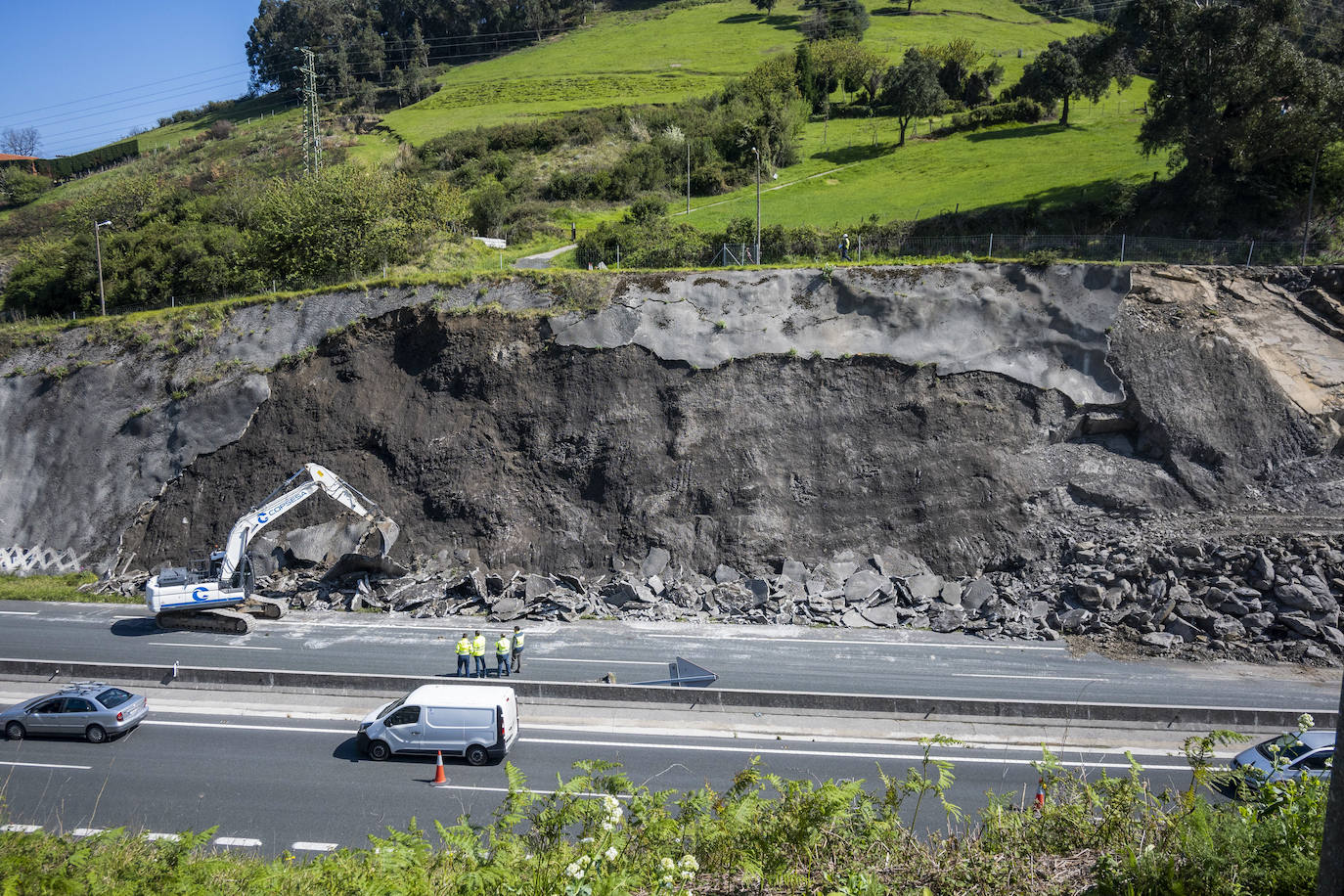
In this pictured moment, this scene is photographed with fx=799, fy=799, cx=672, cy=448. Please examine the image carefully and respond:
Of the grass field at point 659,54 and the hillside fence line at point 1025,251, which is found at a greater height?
the grass field at point 659,54

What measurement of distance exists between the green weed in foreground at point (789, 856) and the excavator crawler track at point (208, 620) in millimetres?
15175

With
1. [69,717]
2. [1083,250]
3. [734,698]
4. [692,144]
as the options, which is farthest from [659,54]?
[69,717]

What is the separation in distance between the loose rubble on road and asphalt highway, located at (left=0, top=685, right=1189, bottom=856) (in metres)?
6.82

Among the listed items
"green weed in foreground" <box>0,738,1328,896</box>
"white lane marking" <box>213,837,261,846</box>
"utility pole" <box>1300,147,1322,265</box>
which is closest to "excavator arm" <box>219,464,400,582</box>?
"white lane marking" <box>213,837,261,846</box>

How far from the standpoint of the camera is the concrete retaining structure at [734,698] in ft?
50.4

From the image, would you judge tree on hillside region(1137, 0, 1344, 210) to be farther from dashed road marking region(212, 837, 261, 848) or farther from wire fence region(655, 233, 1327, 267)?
dashed road marking region(212, 837, 261, 848)

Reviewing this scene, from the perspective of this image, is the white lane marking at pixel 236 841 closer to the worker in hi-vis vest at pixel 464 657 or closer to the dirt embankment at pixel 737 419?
the worker in hi-vis vest at pixel 464 657

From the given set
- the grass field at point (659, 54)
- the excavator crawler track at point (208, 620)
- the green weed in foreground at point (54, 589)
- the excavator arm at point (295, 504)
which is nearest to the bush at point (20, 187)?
the grass field at point (659, 54)

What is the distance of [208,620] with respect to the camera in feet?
71.7

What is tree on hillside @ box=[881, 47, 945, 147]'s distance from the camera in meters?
57.6

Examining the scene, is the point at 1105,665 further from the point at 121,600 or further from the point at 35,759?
the point at 121,600

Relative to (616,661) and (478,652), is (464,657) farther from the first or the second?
(616,661)

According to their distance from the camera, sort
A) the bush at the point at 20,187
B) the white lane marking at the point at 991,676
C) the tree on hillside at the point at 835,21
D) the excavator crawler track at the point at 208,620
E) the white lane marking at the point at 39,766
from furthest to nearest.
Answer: the tree on hillside at the point at 835,21
the bush at the point at 20,187
the excavator crawler track at the point at 208,620
the white lane marking at the point at 991,676
the white lane marking at the point at 39,766

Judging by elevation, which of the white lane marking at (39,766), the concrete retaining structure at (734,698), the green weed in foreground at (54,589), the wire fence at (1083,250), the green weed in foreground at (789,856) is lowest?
the green weed in foreground at (54,589)
